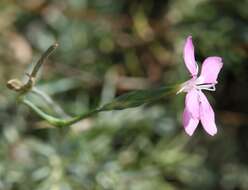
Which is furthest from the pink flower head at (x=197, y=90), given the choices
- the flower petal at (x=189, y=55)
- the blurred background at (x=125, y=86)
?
the blurred background at (x=125, y=86)

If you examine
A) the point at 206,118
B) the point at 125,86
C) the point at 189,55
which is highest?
the point at 189,55

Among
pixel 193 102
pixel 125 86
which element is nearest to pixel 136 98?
pixel 193 102

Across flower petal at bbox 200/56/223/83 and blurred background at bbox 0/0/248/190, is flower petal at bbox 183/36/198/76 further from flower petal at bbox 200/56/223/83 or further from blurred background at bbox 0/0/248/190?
blurred background at bbox 0/0/248/190

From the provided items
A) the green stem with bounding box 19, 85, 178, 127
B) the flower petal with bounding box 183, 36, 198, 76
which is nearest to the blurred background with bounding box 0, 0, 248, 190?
the green stem with bounding box 19, 85, 178, 127

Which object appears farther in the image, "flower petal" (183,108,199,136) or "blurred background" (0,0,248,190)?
"blurred background" (0,0,248,190)

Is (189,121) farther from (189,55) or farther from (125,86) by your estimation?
(125,86)

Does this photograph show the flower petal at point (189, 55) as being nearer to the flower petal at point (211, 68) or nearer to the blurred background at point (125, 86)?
the flower petal at point (211, 68)

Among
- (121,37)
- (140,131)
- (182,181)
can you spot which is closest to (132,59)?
(121,37)

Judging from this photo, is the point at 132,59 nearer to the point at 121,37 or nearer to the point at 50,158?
the point at 121,37
